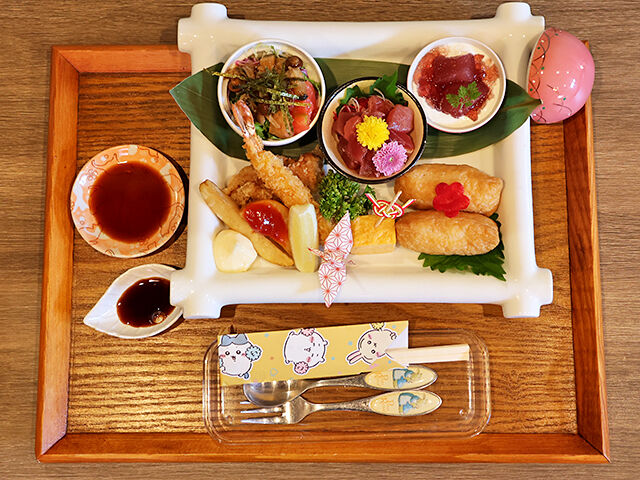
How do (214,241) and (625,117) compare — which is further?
(625,117)

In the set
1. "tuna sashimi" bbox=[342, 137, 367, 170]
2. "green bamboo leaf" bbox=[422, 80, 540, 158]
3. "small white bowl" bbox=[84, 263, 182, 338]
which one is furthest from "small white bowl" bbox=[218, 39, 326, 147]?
"small white bowl" bbox=[84, 263, 182, 338]

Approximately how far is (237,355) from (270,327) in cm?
19

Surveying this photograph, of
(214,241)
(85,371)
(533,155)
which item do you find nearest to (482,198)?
(533,155)

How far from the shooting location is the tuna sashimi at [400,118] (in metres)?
2.06

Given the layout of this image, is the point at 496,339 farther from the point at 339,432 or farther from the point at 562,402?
the point at 339,432

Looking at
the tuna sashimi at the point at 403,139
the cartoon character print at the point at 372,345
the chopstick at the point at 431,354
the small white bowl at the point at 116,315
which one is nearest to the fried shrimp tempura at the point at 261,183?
the tuna sashimi at the point at 403,139

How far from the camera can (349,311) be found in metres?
2.22

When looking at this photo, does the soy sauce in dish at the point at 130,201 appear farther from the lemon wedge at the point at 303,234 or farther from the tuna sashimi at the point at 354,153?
the tuna sashimi at the point at 354,153

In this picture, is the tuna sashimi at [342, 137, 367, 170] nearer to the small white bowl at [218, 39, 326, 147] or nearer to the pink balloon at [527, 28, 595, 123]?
the small white bowl at [218, 39, 326, 147]

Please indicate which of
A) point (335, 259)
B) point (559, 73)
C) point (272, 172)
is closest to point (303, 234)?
point (335, 259)

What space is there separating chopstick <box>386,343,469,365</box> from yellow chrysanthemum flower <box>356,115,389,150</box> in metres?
0.86

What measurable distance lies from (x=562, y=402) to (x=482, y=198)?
0.95 metres

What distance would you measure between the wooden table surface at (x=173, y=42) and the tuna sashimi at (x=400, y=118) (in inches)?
23.2

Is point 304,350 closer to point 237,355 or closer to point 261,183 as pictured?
point 237,355
